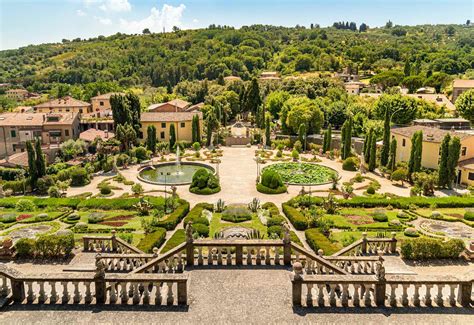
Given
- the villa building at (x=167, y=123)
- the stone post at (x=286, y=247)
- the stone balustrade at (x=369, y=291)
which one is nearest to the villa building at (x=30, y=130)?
the villa building at (x=167, y=123)

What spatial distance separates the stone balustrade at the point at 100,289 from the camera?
47.5 ft

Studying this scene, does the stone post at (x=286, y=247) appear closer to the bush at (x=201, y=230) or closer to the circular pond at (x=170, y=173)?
the bush at (x=201, y=230)

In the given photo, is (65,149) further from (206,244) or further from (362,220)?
(206,244)

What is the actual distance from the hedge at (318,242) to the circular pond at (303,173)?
17.9 metres

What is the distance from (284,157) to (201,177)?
21.1m

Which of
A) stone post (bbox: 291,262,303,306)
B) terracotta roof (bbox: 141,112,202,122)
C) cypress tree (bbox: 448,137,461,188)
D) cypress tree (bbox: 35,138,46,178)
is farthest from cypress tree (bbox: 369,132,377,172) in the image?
stone post (bbox: 291,262,303,306)

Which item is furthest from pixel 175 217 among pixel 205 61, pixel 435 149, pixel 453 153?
pixel 205 61

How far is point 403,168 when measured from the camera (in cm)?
4834

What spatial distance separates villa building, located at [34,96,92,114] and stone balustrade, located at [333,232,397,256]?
244 ft

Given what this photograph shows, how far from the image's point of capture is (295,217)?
3256 centimetres

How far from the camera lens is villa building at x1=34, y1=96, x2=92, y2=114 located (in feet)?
279

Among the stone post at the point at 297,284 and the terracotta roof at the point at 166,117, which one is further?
the terracotta roof at the point at 166,117

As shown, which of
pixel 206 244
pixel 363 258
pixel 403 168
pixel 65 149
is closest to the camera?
pixel 206 244

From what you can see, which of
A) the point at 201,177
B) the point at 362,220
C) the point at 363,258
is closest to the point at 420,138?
the point at 362,220
